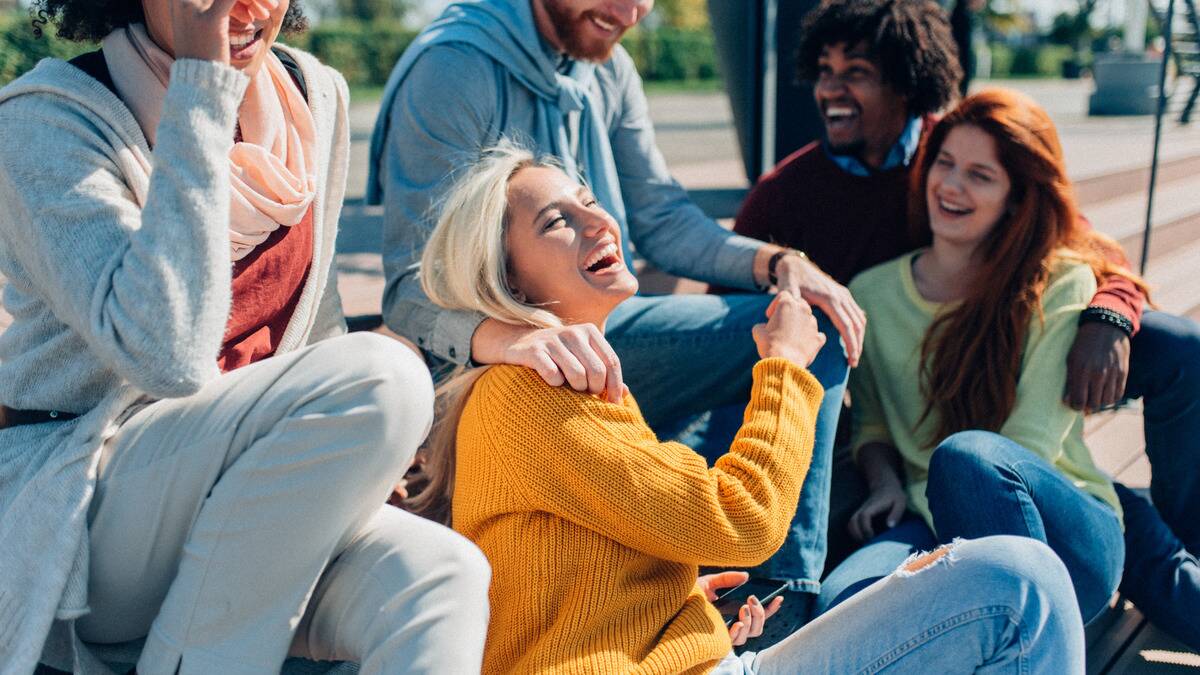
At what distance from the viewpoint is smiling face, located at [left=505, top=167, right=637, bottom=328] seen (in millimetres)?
1875

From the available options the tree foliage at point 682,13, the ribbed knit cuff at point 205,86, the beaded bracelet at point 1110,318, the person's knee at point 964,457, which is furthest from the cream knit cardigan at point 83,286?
the tree foliage at point 682,13

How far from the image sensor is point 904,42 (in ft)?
10.3

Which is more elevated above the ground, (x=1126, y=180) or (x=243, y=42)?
(x=243, y=42)

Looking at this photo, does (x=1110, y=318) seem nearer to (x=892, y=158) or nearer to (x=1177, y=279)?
(x=892, y=158)

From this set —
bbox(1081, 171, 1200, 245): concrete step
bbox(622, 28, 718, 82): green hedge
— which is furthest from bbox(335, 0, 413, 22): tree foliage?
bbox(1081, 171, 1200, 245): concrete step

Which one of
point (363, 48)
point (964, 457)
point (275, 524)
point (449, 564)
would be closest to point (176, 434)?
point (275, 524)

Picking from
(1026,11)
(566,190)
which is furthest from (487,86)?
(1026,11)

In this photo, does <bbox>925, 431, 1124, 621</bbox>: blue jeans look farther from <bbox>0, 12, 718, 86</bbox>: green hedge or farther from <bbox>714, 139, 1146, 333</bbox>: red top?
<bbox>0, 12, 718, 86</bbox>: green hedge

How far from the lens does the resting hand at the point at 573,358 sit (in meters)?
1.64

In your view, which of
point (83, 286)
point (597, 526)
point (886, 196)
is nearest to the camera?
point (83, 286)

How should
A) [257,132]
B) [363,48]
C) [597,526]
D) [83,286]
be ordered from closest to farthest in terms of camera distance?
[83,286], [597,526], [257,132], [363,48]

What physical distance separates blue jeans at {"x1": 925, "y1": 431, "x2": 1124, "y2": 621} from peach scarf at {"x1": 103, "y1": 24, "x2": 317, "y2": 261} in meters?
1.36

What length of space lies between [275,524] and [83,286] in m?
0.38

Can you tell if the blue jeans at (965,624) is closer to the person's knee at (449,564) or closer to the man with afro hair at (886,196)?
the person's knee at (449,564)
